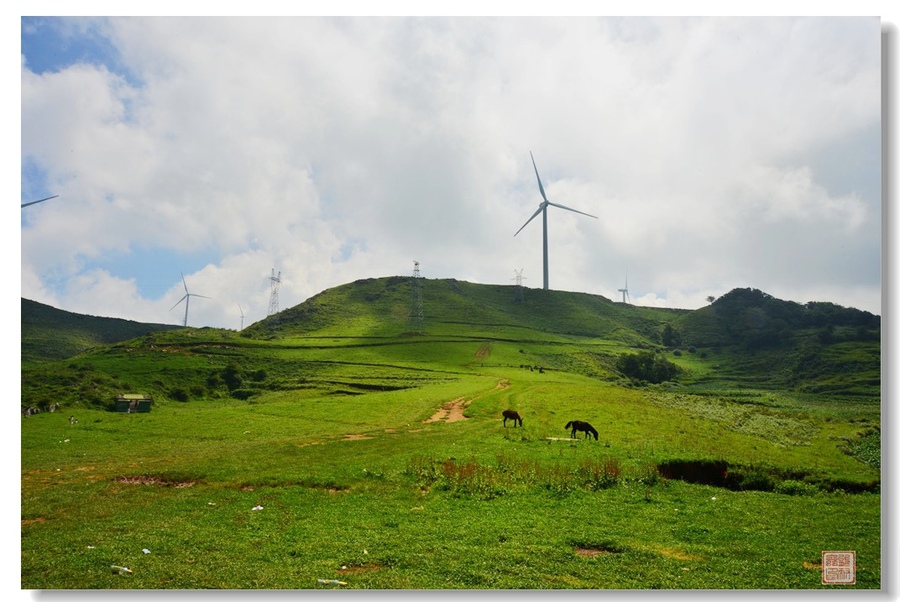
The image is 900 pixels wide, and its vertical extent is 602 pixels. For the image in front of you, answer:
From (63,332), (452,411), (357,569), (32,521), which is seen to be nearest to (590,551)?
(357,569)

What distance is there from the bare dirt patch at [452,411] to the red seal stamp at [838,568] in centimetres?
2417

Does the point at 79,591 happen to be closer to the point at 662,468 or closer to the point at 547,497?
the point at 547,497

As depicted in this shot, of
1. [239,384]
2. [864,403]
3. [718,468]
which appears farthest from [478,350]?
[718,468]

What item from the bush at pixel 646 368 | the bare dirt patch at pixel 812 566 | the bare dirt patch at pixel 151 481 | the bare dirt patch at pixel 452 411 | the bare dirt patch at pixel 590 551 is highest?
the bush at pixel 646 368

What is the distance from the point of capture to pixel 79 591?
42.0ft

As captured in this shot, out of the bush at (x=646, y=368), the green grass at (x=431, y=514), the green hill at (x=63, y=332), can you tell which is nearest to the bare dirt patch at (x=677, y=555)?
the green grass at (x=431, y=514)

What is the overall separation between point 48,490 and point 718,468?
2684 centimetres

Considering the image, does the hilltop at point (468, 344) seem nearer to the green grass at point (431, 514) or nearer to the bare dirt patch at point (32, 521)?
the green grass at point (431, 514)

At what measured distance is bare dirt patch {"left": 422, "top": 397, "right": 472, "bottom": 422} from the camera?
122ft

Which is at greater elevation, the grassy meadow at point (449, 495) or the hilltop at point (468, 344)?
the hilltop at point (468, 344)

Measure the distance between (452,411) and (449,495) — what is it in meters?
22.6

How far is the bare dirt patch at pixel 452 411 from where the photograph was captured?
37.2 metres

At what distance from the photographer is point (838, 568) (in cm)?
1473

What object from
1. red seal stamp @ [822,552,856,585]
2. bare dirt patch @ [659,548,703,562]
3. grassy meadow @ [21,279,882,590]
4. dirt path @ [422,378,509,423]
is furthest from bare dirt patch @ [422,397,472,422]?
red seal stamp @ [822,552,856,585]
